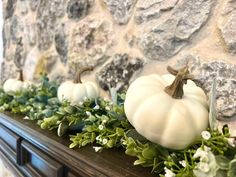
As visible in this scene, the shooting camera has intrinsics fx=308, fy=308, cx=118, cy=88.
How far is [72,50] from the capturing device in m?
1.45

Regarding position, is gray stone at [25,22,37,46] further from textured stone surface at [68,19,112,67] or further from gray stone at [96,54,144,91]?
gray stone at [96,54,144,91]

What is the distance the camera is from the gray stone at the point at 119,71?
109 cm

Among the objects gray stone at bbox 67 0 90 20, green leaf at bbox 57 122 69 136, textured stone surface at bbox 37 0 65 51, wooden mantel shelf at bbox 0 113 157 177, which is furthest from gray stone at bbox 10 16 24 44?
green leaf at bbox 57 122 69 136

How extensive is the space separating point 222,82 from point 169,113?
26cm

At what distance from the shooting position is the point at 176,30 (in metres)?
0.93

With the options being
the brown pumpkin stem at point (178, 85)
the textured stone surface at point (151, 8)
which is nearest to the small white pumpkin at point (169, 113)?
the brown pumpkin stem at point (178, 85)

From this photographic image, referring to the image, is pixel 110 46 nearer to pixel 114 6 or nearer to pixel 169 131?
pixel 114 6

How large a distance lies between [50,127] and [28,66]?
1.12 m

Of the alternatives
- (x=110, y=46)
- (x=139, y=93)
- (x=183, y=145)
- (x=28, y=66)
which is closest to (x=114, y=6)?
(x=110, y=46)

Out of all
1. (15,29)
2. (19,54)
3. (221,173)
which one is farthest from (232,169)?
(15,29)

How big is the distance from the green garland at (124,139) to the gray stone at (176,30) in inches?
8.3

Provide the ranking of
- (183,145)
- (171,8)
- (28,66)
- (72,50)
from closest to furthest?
(183,145) < (171,8) < (72,50) < (28,66)

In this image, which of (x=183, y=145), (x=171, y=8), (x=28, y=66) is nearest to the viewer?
(x=183, y=145)

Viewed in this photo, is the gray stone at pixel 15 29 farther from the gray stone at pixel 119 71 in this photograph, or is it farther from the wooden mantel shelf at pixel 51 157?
the gray stone at pixel 119 71
